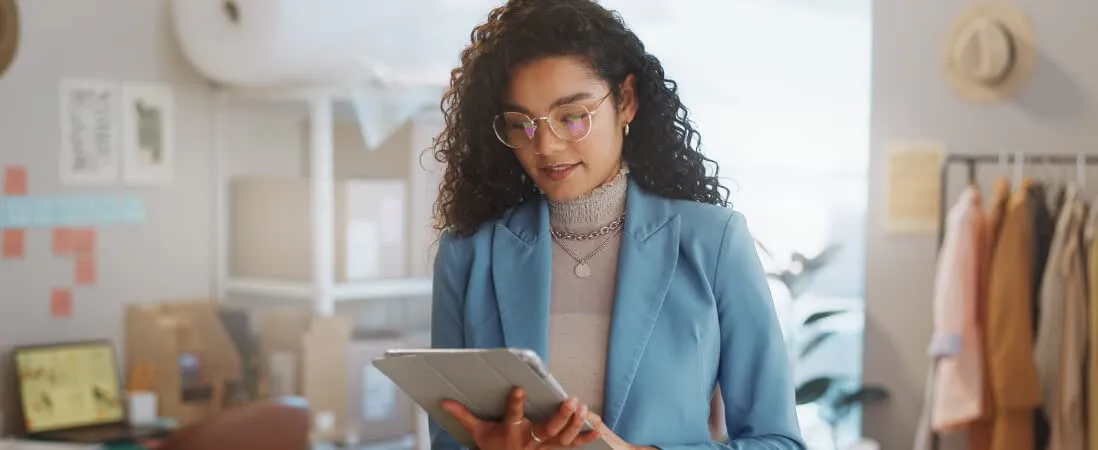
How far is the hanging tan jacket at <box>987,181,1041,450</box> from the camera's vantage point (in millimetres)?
3738

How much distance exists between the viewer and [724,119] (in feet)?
15.7

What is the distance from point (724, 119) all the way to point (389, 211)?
4.14ft

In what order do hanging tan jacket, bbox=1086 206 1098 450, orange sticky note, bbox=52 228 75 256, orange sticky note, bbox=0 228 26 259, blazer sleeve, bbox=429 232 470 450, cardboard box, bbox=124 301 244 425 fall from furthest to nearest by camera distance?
cardboard box, bbox=124 301 244 425 < orange sticky note, bbox=52 228 75 256 < orange sticky note, bbox=0 228 26 259 < hanging tan jacket, bbox=1086 206 1098 450 < blazer sleeve, bbox=429 232 470 450

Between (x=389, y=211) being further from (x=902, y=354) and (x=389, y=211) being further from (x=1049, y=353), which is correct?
(x=1049, y=353)

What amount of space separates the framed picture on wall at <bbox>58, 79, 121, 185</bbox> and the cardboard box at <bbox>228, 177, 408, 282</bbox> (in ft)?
1.60

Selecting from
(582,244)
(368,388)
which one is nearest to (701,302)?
(582,244)

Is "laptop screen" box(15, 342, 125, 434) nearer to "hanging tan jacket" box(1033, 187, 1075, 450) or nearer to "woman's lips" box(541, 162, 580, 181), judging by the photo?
"hanging tan jacket" box(1033, 187, 1075, 450)

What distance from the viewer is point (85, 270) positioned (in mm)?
4055

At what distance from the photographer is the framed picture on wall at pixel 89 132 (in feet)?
13.1

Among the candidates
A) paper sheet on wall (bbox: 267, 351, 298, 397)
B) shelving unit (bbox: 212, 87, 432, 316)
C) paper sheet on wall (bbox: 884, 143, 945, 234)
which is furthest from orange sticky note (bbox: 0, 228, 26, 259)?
paper sheet on wall (bbox: 884, 143, 945, 234)

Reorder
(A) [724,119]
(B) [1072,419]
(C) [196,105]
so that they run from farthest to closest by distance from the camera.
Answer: (A) [724,119] → (C) [196,105] → (B) [1072,419]

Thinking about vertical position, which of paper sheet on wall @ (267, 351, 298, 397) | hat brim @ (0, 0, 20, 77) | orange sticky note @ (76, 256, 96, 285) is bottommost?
paper sheet on wall @ (267, 351, 298, 397)

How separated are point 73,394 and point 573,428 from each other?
305 centimetres

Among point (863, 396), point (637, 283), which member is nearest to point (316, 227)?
point (863, 396)
